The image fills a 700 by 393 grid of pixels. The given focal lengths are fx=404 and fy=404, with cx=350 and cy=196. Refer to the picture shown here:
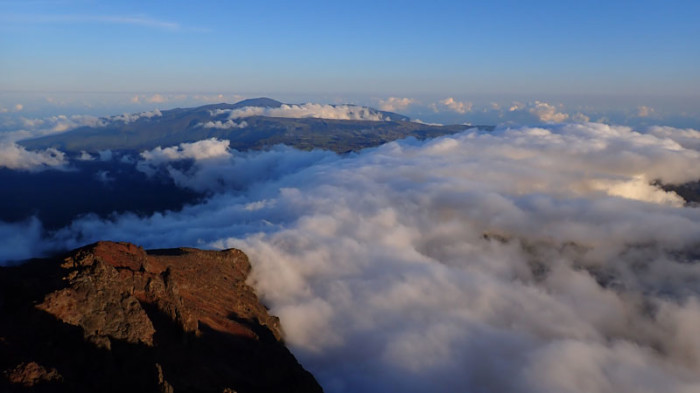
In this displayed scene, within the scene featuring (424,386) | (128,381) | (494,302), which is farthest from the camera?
(494,302)

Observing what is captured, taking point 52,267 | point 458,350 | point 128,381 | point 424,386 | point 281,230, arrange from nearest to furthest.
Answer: point 128,381 → point 52,267 → point 424,386 → point 458,350 → point 281,230

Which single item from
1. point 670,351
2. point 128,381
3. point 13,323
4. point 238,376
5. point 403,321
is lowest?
point 670,351

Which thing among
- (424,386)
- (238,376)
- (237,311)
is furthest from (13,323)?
(424,386)

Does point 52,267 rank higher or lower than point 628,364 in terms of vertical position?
higher

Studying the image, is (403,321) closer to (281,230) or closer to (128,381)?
(281,230)

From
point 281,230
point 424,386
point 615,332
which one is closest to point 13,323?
point 424,386

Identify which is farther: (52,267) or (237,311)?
(237,311)
